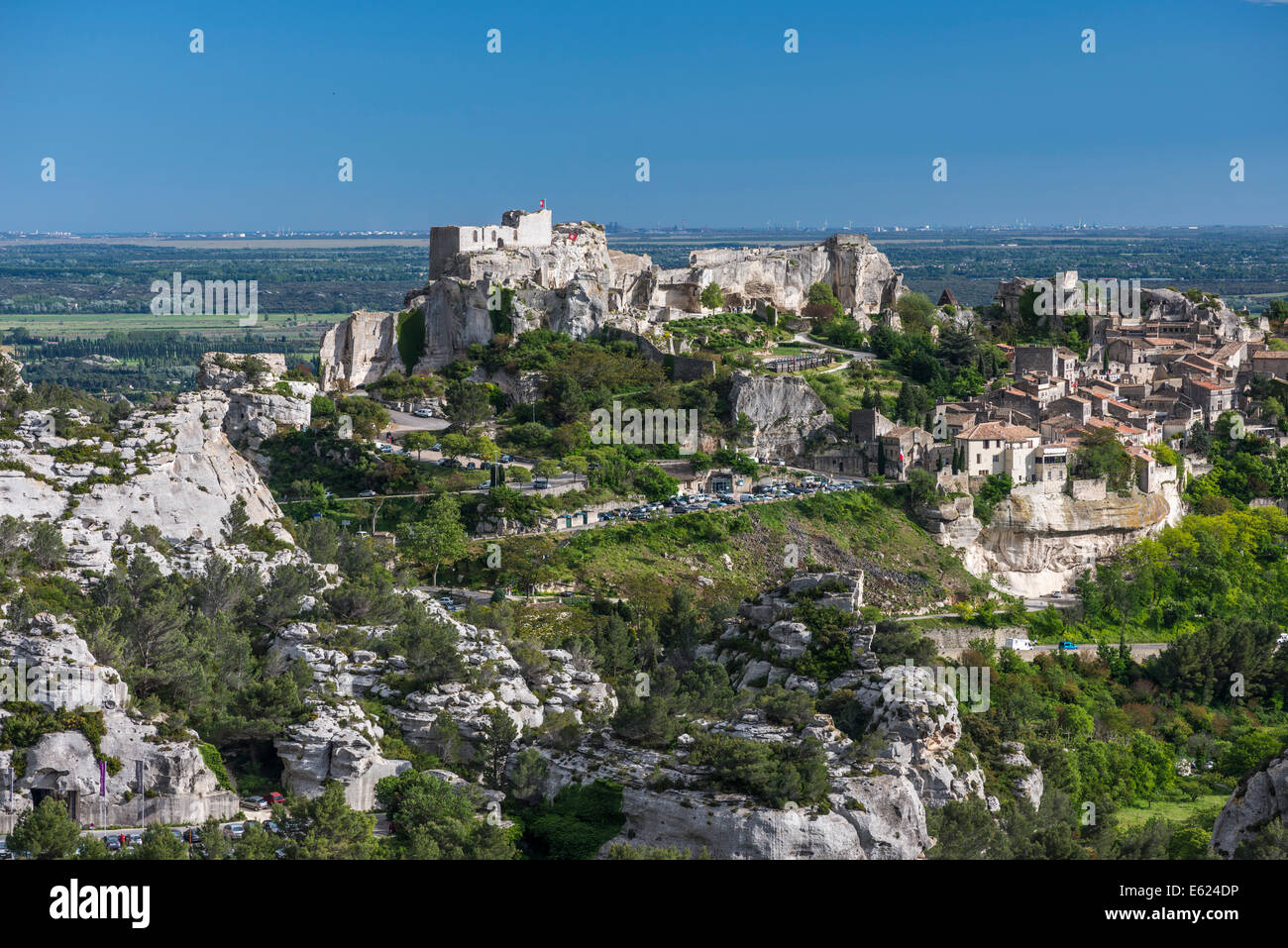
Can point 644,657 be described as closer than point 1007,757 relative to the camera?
No

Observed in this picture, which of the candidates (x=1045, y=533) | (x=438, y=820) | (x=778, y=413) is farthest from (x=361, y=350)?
(x=438, y=820)

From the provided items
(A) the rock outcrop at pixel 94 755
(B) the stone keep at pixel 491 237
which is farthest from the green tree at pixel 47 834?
(B) the stone keep at pixel 491 237

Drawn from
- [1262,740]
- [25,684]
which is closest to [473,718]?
[25,684]
